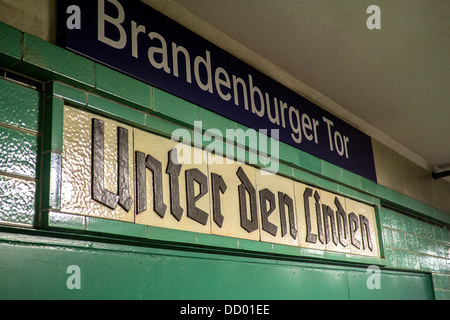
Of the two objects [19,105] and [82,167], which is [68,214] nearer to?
A: [82,167]

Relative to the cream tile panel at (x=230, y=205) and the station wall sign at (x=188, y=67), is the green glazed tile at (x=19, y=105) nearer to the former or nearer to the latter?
the station wall sign at (x=188, y=67)

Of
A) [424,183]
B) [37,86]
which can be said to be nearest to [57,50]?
[37,86]

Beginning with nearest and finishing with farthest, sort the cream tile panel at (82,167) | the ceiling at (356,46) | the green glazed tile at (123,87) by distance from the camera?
the cream tile panel at (82,167), the green glazed tile at (123,87), the ceiling at (356,46)

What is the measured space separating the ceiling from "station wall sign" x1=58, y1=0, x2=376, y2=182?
0.54 ft

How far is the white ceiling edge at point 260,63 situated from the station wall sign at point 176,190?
0.65m

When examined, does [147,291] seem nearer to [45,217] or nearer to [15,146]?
[45,217]

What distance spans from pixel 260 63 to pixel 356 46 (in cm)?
56

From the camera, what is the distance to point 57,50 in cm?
175

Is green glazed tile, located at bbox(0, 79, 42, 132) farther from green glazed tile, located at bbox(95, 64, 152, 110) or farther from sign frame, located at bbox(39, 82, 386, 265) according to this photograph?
green glazed tile, located at bbox(95, 64, 152, 110)

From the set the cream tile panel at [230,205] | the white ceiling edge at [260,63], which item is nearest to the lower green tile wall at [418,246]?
the white ceiling edge at [260,63]

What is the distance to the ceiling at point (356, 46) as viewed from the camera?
98.7 inches

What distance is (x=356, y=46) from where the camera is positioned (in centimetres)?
287

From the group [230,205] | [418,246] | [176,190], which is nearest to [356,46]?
[230,205]
